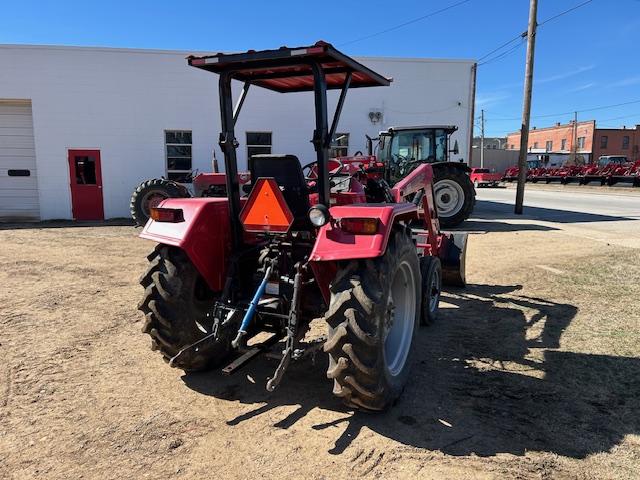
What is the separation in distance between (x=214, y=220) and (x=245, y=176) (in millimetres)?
7445

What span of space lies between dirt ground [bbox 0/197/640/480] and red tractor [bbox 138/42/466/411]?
0.99 ft

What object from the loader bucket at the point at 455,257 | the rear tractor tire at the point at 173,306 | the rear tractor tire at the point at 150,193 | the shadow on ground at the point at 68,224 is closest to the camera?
the rear tractor tire at the point at 173,306

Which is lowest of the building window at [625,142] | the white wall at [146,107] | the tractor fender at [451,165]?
the tractor fender at [451,165]

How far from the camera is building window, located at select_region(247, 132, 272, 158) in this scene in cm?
1483

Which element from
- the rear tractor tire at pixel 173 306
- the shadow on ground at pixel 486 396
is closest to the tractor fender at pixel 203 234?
the rear tractor tire at pixel 173 306

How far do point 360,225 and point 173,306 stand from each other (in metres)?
1.56

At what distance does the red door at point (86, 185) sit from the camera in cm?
1438

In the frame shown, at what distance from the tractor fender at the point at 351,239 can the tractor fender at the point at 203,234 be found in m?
1.01

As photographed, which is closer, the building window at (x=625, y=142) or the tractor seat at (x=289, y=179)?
the tractor seat at (x=289, y=179)

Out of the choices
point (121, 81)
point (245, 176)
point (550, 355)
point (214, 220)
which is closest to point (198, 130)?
point (121, 81)

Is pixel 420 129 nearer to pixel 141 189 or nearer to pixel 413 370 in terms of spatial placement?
pixel 141 189

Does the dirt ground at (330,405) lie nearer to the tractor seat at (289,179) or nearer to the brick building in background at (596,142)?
the tractor seat at (289,179)

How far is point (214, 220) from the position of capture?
12.1 ft

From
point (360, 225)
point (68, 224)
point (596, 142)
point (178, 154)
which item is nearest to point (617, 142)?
point (596, 142)
